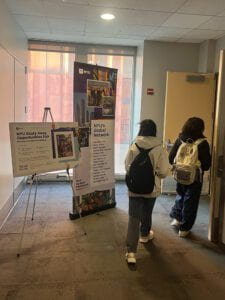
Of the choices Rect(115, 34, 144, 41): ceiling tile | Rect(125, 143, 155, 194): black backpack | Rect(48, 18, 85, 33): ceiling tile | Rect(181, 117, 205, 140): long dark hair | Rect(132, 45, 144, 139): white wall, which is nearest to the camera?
Rect(125, 143, 155, 194): black backpack

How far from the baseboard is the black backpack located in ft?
6.07

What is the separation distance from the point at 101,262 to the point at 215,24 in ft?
11.7

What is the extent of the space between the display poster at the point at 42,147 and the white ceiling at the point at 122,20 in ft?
5.31

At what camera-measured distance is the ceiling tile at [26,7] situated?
153 inches

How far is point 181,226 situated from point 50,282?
173 centimetres

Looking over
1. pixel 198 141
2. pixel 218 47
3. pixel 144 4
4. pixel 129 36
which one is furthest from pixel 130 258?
pixel 218 47

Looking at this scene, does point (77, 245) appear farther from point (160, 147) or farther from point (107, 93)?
point (107, 93)

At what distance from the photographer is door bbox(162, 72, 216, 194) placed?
5.50 metres

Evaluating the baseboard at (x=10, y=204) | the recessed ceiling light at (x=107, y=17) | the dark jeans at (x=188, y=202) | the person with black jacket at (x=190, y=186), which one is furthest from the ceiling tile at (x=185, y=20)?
the baseboard at (x=10, y=204)

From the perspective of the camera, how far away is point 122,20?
4535 mm

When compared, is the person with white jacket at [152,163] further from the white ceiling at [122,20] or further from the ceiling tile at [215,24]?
the ceiling tile at [215,24]

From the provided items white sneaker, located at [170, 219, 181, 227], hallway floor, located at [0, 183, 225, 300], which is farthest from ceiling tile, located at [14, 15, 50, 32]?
white sneaker, located at [170, 219, 181, 227]

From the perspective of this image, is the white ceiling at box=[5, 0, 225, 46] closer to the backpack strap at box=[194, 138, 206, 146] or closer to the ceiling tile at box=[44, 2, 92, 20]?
the ceiling tile at box=[44, 2, 92, 20]

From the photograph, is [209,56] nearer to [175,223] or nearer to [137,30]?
[137,30]
